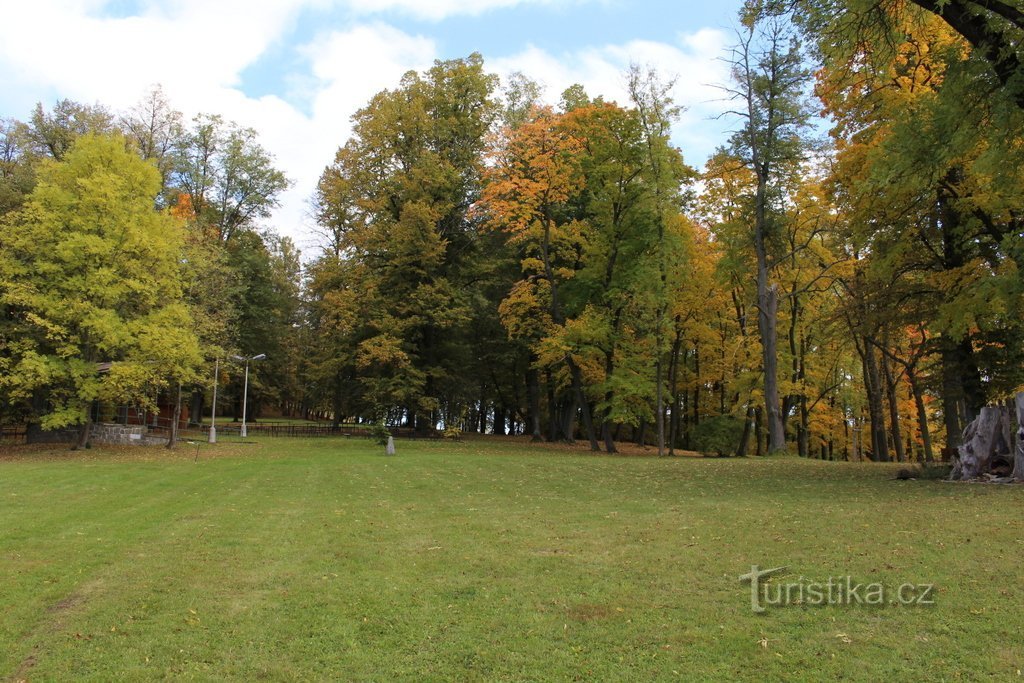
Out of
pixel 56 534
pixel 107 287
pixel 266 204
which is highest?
pixel 266 204

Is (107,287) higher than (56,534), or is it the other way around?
(107,287)

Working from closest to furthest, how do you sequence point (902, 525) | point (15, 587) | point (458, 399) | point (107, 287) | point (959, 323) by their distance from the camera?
point (15, 587)
point (902, 525)
point (959, 323)
point (107, 287)
point (458, 399)

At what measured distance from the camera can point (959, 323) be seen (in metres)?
13.5

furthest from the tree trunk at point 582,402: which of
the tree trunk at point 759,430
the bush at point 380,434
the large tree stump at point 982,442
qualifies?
the large tree stump at point 982,442

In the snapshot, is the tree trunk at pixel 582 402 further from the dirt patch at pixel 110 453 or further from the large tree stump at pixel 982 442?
the large tree stump at pixel 982 442

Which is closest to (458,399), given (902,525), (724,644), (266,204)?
(266,204)

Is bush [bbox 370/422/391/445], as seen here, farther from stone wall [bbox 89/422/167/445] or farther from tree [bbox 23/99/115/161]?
tree [bbox 23/99/115/161]

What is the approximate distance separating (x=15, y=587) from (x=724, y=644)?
6504mm

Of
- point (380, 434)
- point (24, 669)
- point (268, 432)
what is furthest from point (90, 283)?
point (24, 669)

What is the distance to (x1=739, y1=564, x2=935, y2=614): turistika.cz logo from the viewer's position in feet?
17.3

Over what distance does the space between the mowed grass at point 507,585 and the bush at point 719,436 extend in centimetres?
1759

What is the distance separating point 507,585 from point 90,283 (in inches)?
952

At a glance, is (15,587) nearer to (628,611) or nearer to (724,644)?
(628,611)

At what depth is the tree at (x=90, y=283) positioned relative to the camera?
2380 cm
